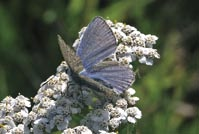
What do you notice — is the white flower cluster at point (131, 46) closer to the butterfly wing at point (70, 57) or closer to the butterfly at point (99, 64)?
the butterfly at point (99, 64)

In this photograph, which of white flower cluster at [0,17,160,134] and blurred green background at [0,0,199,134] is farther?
blurred green background at [0,0,199,134]

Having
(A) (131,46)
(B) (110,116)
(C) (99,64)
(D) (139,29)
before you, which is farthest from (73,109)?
(D) (139,29)

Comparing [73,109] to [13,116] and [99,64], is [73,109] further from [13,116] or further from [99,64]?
[13,116]

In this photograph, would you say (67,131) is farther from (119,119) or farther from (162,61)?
(162,61)

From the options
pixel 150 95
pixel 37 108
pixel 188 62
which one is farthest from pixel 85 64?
pixel 188 62

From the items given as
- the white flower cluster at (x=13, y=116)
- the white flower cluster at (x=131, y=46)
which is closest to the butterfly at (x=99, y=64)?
the white flower cluster at (x=131, y=46)

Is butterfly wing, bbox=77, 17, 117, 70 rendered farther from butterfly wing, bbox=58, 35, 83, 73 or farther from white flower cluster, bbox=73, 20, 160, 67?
white flower cluster, bbox=73, 20, 160, 67

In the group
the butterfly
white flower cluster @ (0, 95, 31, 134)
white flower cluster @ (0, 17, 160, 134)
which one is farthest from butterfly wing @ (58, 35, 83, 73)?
white flower cluster @ (0, 95, 31, 134)
